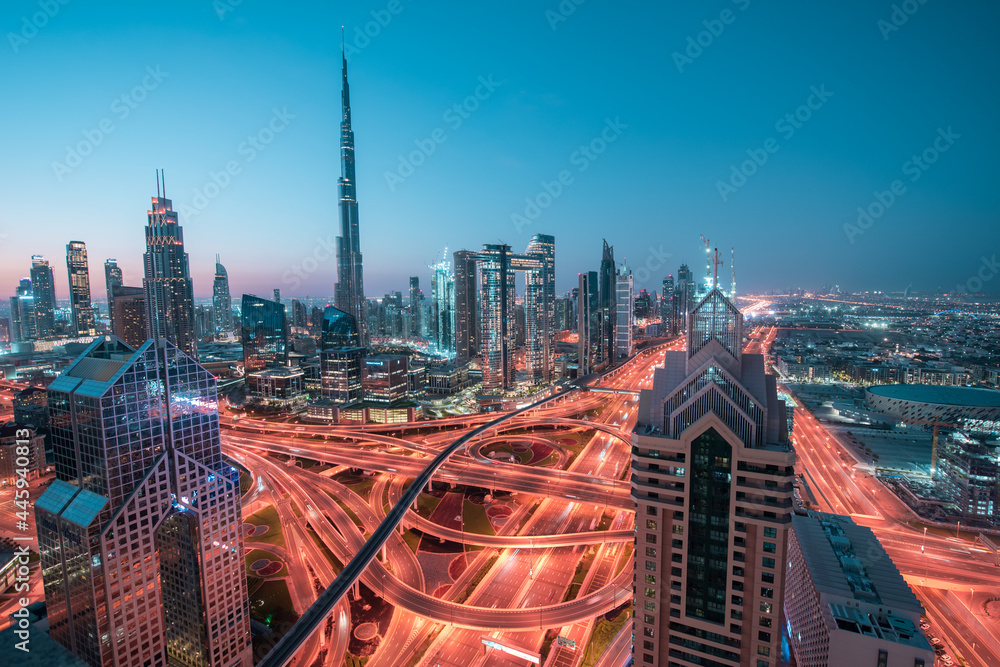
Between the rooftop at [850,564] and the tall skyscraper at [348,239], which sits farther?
the tall skyscraper at [348,239]

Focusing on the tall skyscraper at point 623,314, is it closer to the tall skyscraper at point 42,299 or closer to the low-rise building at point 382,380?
the low-rise building at point 382,380

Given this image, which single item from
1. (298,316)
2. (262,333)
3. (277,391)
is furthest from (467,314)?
(298,316)

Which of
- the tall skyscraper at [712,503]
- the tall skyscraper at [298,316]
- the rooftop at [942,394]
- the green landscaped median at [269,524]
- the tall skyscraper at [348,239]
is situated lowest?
the green landscaped median at [269,524]

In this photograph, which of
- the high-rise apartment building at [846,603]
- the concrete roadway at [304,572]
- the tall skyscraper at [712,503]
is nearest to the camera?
the tall skyscraper at [712,503]

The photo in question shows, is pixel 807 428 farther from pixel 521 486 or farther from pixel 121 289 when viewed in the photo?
pixel 121 289

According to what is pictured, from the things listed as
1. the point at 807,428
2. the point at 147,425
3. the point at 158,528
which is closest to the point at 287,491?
the point at 158,528

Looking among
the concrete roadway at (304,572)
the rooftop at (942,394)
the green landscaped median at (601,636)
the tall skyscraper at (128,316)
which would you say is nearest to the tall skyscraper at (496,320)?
the concrete roadway at (304,572)
